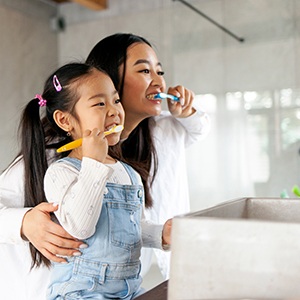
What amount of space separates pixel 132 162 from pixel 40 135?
294 mm

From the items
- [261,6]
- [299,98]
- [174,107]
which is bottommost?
[174,107]

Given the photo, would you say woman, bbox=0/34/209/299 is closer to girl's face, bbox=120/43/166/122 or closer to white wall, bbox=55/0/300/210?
girl's face, bbox=120/43/166/122

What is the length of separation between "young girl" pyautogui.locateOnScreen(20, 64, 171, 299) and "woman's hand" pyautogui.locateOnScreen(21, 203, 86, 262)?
2cm

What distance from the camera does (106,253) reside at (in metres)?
0.83

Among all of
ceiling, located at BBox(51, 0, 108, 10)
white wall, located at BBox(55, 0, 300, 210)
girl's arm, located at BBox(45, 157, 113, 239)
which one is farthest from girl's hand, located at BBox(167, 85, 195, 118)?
ceiling, located at BBox(51, 0, 108, 10)

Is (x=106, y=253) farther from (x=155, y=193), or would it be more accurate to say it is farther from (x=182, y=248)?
(x=155, y=193)

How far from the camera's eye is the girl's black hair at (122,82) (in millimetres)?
1285

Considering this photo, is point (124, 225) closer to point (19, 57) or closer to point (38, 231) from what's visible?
point (38, 231)

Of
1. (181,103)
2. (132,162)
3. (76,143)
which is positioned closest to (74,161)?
(76,143)

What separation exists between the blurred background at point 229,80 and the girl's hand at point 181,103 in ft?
4.88

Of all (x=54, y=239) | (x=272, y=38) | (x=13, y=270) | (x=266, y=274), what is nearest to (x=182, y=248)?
(x=266, y=274)

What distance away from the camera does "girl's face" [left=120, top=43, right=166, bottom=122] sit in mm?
1254

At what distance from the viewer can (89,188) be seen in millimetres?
748

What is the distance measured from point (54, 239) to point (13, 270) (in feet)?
1.25
